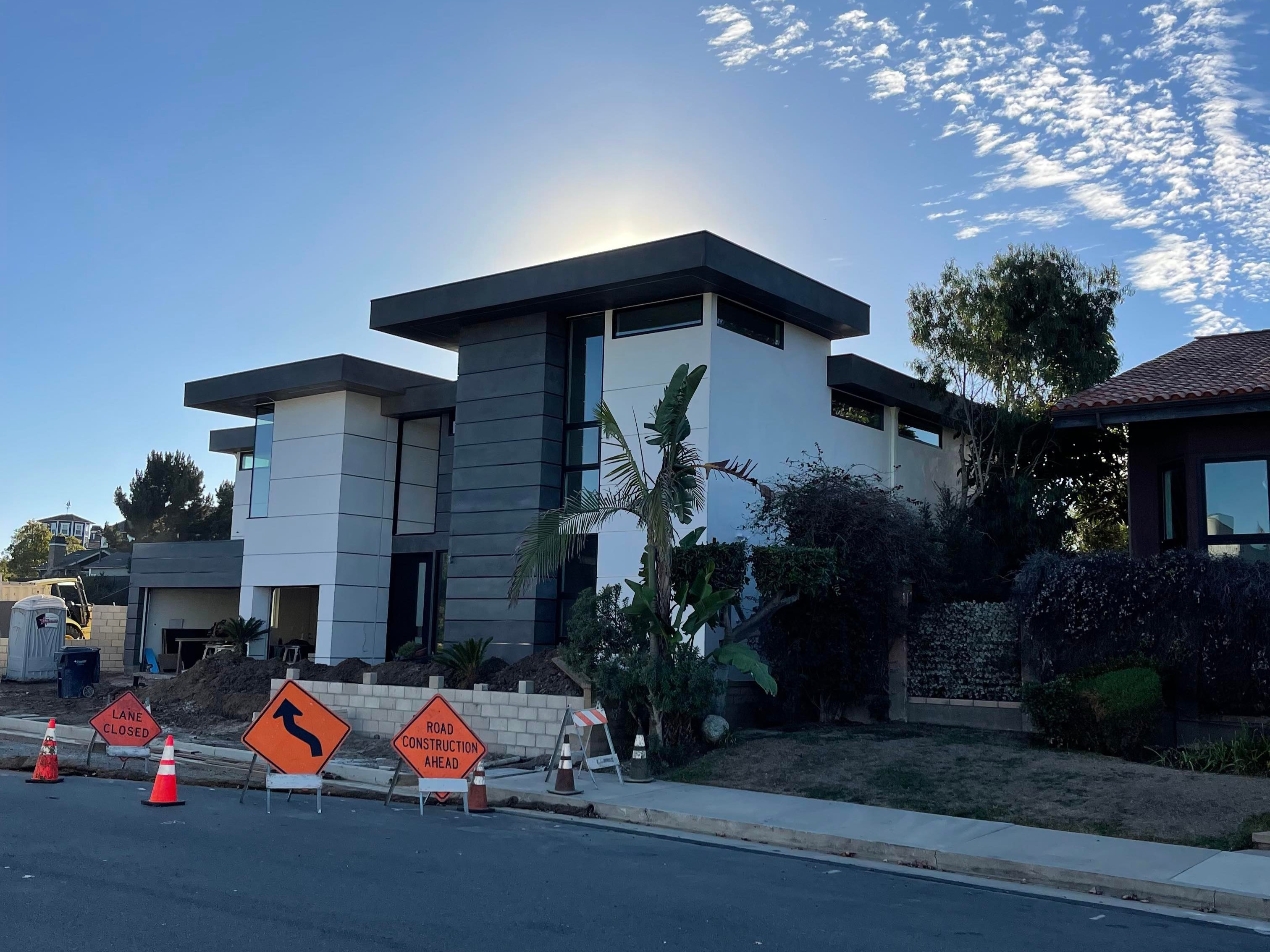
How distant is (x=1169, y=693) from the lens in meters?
15.1

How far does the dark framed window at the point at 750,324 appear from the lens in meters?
19.6

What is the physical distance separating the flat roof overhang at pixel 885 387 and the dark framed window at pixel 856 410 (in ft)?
0.43

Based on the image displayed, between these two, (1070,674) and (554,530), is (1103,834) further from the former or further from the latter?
(554,530)

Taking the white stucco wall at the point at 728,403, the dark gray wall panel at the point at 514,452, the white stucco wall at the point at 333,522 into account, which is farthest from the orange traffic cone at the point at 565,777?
the white stucco wall at the point at 333,522

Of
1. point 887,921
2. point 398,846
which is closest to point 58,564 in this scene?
point 398,846

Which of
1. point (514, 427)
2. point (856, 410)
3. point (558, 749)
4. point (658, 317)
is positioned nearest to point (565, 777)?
point (558, 749)

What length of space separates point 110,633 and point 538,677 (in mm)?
21456

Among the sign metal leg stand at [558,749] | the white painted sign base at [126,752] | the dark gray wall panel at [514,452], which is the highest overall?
the dark gray wall panel at [514,452]

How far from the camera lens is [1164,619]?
49.1 feet

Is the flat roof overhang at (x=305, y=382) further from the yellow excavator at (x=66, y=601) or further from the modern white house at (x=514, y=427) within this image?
the yellow excavator at (x=66, y=601)

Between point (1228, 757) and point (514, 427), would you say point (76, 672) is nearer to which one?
point (514, 427)

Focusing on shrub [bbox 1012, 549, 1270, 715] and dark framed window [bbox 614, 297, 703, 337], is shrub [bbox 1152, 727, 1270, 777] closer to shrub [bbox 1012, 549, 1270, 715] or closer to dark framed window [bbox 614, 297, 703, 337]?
shrub [bbox 1012, 549, 1270, 715]

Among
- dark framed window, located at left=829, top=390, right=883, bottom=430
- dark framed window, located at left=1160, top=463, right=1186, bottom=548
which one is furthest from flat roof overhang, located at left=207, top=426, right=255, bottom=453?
dark framed window, located at left=1160, top=463, right=1186, bottom=548

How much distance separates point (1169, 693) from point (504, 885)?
35.8 feet
